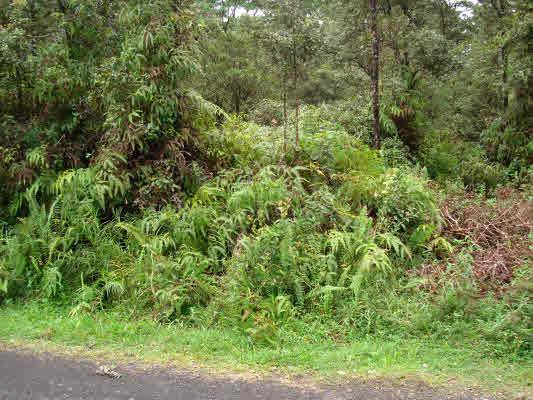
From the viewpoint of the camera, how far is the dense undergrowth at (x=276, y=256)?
5918 mm

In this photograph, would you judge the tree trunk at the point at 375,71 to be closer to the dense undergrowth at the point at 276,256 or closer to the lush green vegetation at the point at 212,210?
the lush green vegetation at the point at 212,210

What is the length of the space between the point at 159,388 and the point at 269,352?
119cm

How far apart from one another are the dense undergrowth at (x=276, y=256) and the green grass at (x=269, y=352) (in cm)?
27

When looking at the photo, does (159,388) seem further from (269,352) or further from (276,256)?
(276,256)

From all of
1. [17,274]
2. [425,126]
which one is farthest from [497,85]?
[17,274]

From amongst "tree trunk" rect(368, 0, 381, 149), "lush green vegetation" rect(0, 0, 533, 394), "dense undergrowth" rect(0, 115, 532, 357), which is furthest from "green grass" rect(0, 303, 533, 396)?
"tree trunk" rect(368, 0, 381, 149)

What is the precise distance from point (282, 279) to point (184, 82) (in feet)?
13.8

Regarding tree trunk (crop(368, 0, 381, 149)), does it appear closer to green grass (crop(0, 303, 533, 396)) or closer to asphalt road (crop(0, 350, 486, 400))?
green grass (crop(0, 303, 533, 396))

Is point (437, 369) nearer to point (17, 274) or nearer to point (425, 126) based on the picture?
point (17, 274)

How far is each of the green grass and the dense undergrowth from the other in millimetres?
269

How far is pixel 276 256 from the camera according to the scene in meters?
6.78

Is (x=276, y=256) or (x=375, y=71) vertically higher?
(x=375, y=71)

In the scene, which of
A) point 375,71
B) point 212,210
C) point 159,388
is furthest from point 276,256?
point 375,71

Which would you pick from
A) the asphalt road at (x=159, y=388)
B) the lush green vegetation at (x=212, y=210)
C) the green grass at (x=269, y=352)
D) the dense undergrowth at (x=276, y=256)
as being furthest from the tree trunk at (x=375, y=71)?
the asphalt road at (x=159, y=388)
